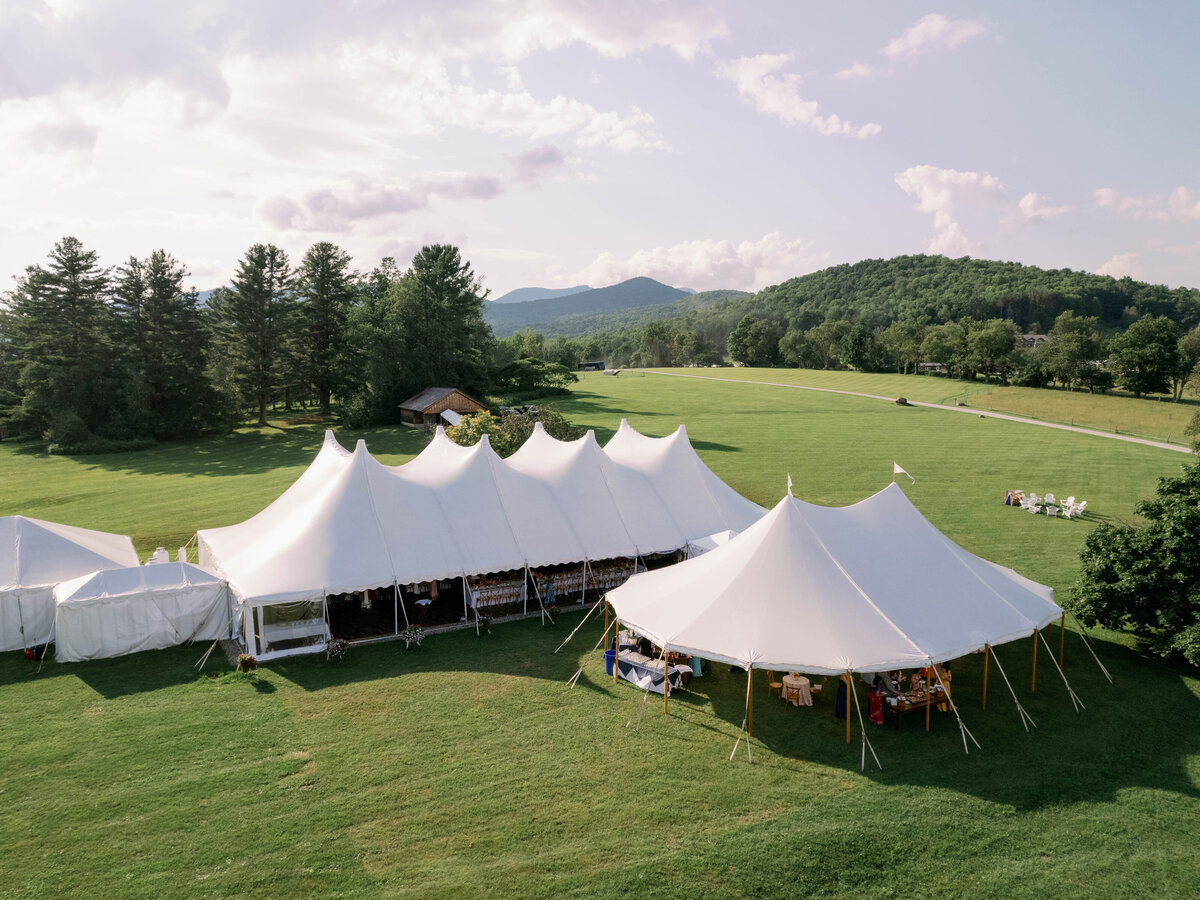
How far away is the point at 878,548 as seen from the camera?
1280 centimetres

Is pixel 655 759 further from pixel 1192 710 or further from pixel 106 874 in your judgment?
pixel 1192 710

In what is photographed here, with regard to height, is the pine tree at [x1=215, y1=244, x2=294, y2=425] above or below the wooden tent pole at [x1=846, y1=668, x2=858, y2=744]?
above

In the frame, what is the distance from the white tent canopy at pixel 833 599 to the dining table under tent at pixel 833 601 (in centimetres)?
2

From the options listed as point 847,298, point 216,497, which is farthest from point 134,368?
point 847,298

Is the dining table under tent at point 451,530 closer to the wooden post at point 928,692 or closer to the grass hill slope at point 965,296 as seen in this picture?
the wooden post at point 928,692

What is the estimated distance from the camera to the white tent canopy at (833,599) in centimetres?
1079

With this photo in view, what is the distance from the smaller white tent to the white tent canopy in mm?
8627

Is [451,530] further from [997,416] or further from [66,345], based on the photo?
[997,416]

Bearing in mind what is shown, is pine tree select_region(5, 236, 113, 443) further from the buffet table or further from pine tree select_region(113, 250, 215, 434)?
the buffet table

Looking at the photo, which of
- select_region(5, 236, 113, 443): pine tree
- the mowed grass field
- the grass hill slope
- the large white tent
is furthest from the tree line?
the grass hill slope

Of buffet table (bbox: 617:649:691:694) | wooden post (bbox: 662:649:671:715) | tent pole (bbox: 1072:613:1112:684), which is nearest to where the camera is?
wooden post (bbox: 662:649:671:715)

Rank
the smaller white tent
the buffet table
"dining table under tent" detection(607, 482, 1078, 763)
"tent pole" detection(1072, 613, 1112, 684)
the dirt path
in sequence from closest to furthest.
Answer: "dining table under tent" detection(607, 482, 1078, 763)
the buffet table
"tent pole" detection(1072, 613, 1112, 684)
the smaller white tent
the dirt path

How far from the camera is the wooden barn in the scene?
45.9m

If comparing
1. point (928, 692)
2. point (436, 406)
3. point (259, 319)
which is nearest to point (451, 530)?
point (928, 692)
